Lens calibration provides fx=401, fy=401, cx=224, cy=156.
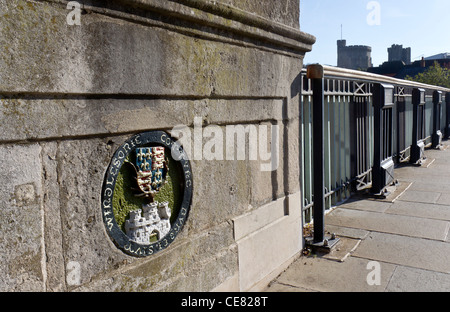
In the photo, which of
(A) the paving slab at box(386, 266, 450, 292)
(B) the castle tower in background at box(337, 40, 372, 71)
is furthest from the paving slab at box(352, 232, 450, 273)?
(B) the castle tower in background at box(337, 40, 372, 71)

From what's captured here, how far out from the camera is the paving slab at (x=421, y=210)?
5.46 m

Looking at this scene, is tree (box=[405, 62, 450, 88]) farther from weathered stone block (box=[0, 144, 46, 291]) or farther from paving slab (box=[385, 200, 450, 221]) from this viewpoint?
weathered stone block (box=[0, 144, 46, 291])

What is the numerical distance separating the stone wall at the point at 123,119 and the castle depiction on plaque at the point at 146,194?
0.21 ft

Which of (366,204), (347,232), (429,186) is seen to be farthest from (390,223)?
(429,186)

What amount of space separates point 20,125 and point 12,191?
0.97 ft

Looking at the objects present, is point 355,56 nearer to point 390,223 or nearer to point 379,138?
point 379,138

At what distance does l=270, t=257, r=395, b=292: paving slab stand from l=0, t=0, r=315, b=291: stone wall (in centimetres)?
30

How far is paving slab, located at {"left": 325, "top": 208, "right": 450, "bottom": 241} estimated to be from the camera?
15.7ft

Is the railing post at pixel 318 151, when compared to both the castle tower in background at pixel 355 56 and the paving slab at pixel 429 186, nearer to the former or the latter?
the paving slab at pixel 429 186

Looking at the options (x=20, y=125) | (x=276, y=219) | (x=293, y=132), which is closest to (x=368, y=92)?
(x=293, y=132)

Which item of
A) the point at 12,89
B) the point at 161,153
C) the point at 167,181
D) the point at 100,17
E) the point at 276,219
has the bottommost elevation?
the point at 276,219

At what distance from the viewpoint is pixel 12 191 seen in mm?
1778
